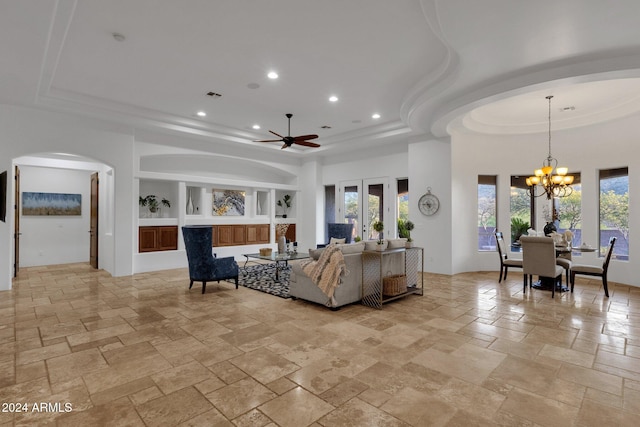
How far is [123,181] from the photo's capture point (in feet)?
23.3

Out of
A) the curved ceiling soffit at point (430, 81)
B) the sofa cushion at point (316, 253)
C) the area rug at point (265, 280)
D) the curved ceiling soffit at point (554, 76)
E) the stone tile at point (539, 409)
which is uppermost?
the curved ceiling soffit at point (430, 81)

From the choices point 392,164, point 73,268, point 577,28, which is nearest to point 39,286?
point 73,268

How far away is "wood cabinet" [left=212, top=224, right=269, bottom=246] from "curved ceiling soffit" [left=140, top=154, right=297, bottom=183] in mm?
1536

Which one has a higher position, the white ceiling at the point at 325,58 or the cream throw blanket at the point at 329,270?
the white ceiling at the point at 325,58

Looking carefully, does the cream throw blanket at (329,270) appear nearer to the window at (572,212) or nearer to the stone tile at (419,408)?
the stone tile at (419,408)

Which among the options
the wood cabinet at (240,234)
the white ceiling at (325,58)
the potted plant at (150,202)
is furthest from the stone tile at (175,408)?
the wood cabinet at (240,234)

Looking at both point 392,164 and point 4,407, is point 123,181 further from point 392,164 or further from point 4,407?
point 392,164

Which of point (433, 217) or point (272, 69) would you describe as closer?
point (272, 69)

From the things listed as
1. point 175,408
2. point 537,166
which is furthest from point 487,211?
point 175,408

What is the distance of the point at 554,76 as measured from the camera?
4.19 m

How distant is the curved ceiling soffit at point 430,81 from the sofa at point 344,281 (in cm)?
246

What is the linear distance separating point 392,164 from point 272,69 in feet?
15.8

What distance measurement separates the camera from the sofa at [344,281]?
4680mm

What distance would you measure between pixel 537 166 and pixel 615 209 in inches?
65.7
